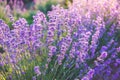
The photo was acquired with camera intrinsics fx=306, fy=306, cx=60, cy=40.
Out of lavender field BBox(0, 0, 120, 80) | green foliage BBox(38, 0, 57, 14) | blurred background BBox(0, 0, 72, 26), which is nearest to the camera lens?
lavender field BBox(0, 0, 120, 80)

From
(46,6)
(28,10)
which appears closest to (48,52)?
(46,6)

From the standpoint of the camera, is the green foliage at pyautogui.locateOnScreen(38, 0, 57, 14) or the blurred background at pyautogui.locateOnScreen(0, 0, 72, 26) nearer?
the blurred background at pyautogui.locateOnScreen(0, 0, 72, 26)

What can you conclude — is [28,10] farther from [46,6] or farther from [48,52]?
[48,52]

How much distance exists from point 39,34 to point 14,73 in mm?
506

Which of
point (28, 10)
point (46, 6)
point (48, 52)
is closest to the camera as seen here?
point (48, 52)

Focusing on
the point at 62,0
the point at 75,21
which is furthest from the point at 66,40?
the point at 62,0

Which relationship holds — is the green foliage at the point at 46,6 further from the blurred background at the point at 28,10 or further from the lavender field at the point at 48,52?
the lavender field at the point at 48,52

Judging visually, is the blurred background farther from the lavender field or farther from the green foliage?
the lavender field

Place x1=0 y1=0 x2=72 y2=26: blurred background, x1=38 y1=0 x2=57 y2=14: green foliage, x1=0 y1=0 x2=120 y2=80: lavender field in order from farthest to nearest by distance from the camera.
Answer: x1=38 y1=0 x2=57 y2=14: green foliage → x1=0 y1=0 x2=72 y2=26: blurred background → x1=0 y1=0 x2=120 y2=80: lavender field

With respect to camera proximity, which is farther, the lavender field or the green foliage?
the green foliage

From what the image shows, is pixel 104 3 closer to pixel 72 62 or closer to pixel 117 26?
pixel 117 26

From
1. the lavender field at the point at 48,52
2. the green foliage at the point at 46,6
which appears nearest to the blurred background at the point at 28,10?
the green foliage at the point at 46,6

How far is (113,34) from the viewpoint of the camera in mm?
4133

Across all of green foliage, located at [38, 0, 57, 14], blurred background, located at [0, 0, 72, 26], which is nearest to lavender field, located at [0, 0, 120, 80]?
blurred background, located at [0, 0, 72, 26]
